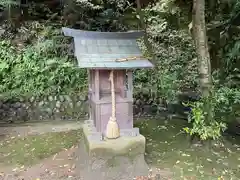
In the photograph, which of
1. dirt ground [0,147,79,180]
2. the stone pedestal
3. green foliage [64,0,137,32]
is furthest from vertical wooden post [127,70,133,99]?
green foliage [64,0,137,32]

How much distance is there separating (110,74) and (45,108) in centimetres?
336

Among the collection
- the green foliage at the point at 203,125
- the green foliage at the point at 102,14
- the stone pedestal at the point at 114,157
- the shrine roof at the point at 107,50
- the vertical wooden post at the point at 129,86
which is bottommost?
the stone pedestal at the point at 114,157

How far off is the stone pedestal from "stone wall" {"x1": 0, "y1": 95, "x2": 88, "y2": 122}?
300 centimetres

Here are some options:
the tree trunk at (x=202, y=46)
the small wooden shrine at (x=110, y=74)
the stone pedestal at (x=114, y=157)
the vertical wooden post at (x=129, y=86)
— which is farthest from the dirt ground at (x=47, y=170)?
the tree trunk at (x=202, y=46)

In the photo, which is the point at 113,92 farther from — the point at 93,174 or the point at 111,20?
the point at 111,20

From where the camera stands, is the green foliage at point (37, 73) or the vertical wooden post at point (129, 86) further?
the green foliage at point (37, 73)

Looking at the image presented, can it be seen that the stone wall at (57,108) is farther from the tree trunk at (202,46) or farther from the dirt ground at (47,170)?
the dirt ground at (47,170)

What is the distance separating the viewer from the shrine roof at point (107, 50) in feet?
10.8

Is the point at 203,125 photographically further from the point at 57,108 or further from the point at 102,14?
the point at 102,14

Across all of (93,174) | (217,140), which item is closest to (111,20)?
(217,140)

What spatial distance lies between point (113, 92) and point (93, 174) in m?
0.93

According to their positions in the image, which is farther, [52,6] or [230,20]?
[52,6]

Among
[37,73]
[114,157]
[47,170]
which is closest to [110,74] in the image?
[114,157]

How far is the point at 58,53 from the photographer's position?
774 centimetres
